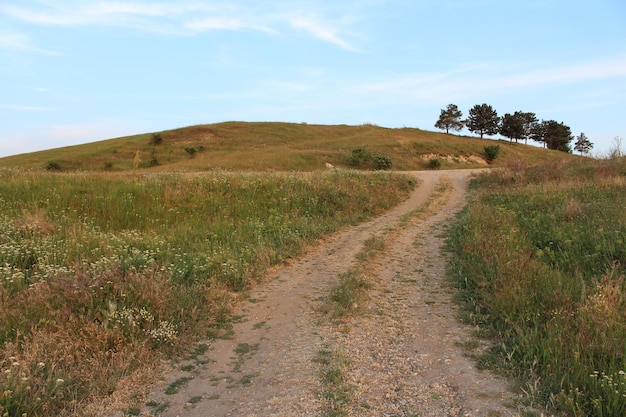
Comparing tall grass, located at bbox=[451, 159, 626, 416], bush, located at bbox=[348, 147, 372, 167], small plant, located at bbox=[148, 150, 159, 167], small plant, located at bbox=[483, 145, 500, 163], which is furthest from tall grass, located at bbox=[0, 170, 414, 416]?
small plant, located at bbox=[483, 145, 500, 163]

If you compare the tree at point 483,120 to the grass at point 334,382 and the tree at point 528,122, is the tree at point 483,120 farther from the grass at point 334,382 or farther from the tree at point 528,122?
the grass at point 334,382

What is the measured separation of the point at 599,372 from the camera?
146 inches

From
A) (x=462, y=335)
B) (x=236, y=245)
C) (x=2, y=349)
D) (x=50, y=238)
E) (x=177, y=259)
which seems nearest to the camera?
(x=2, y=349)

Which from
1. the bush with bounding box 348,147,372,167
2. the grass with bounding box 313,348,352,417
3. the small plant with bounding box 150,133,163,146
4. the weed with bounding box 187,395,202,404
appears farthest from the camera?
the small plant with bounding box 150,133,163,146

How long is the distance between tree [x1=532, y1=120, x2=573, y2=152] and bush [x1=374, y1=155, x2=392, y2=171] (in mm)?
42268

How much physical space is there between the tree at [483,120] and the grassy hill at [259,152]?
4.99 metres

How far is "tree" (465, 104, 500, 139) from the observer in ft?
206

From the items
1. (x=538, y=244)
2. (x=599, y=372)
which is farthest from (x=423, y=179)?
(x=599, y=372)

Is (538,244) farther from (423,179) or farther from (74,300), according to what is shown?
(423,179)

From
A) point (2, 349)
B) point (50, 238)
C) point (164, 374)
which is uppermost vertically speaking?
point (50, 238)

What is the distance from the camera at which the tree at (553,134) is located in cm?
6731

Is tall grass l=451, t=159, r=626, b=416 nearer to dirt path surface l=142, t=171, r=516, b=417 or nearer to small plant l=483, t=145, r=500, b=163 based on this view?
dirt path surface l=142, t=171, r=516, b=417

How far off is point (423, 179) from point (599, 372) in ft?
68.9

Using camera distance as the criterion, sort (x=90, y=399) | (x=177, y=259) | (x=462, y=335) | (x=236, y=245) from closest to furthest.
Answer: (x=90, y=399), (x=462, y=335), (x=177, y=259), (x=236, y=245)
